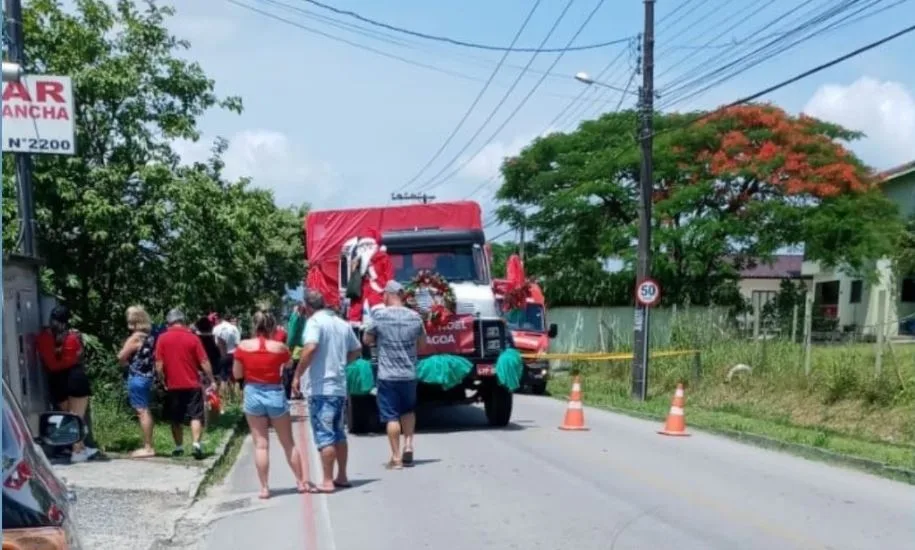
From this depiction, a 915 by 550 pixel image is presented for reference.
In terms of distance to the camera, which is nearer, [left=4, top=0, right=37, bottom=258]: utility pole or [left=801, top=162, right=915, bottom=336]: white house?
[left=4, top=0, right=37, bottom=258]: utility pole

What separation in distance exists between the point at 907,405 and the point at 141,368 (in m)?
10.5

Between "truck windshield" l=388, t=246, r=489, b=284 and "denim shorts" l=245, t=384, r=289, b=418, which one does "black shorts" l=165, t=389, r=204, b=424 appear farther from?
"truck windshield" l=388, t=246, r=489, b=284

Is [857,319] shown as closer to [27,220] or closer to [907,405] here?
[907,405]

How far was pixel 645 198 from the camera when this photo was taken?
73.2ft

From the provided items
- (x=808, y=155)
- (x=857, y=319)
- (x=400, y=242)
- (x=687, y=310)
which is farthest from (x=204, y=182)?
(x=857, y=319)

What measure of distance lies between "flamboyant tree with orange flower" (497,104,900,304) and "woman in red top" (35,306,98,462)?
25194mm

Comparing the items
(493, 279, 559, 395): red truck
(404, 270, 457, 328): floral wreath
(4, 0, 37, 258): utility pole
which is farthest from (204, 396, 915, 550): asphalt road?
(493, 279, 559, 395): red truck

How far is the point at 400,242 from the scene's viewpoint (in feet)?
53.1

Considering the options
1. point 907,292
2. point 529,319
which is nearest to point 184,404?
point 529,319

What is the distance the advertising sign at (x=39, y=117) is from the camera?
925 centimetres

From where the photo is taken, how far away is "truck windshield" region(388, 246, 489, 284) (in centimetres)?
1616

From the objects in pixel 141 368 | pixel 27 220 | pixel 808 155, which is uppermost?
pixel 808 155

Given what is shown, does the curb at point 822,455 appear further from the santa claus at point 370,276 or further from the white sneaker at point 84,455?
the white sneaker at point 84,455

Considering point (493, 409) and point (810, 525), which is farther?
point (493, 409)
